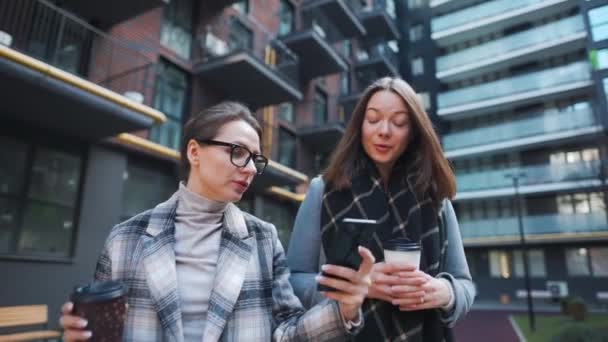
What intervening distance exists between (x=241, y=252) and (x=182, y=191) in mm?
418

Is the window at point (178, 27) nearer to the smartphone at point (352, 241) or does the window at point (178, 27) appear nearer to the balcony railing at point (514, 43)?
the smartphone at point (352, 241)

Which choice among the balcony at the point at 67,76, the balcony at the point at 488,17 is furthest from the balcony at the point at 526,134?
the balcony at the point at 67,76

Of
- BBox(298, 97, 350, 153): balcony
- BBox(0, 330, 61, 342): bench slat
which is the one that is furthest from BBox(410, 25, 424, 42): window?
BBox(0, 330, 61, 342): bench slat

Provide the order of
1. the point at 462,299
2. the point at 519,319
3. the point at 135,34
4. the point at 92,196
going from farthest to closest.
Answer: the point at 519,319, the point at 135,34, the point at 92,196, the point at 462,299

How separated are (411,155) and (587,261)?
82.5 ft

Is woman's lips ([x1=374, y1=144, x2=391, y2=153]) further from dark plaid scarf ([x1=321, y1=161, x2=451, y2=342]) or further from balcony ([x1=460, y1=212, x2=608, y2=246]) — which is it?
balcony ([x1=460, y1=212, x2=608, y2=246])

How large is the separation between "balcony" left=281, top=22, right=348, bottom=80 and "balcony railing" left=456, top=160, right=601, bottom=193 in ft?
33.8

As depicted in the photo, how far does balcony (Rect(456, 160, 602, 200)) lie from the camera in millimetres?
21234

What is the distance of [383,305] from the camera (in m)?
1.74

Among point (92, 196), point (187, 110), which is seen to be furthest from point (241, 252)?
point (187, 110)

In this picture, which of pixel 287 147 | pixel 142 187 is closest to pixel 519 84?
pixel 287 147

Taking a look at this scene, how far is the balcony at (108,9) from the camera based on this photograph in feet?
27.8

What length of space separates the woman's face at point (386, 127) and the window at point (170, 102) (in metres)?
9.10

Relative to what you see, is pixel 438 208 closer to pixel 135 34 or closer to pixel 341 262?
pixel 341 262
